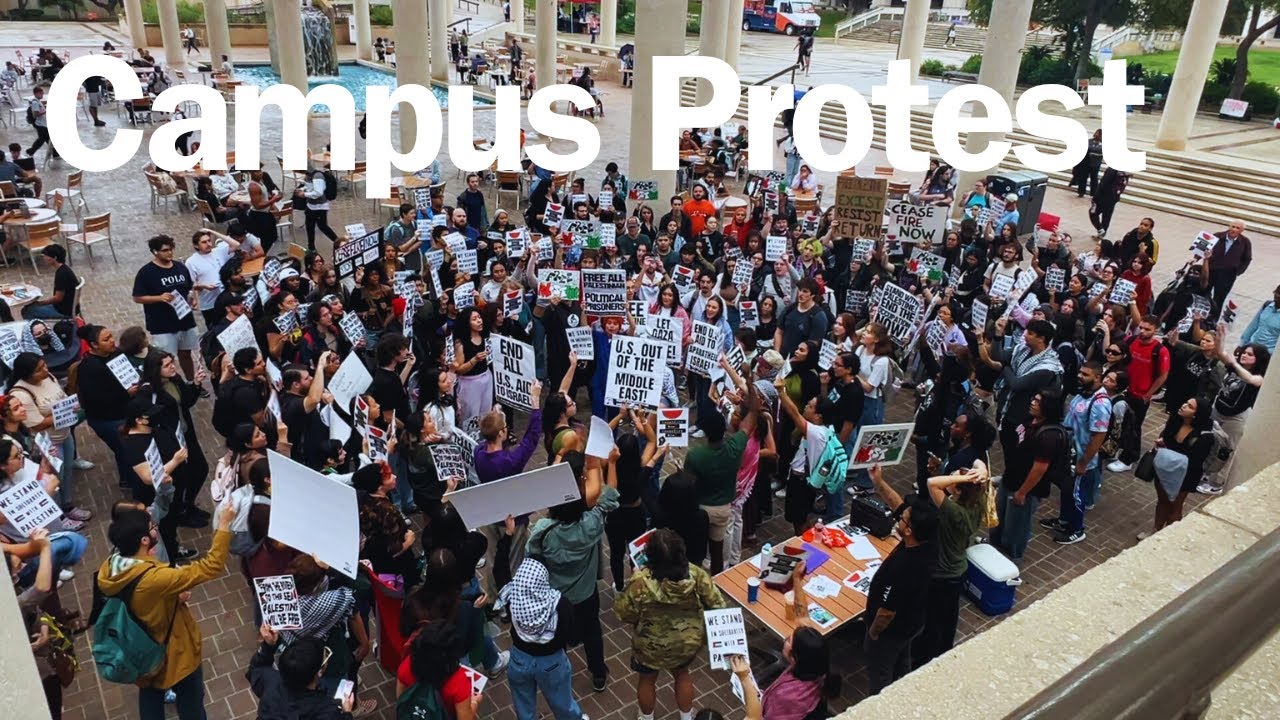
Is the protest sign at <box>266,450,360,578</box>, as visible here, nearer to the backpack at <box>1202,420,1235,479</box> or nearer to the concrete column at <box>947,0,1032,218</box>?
the backpack at <box>1202,420,1235,479</box>

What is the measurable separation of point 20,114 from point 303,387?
29.2 meters

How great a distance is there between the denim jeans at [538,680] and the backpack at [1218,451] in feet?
21.7

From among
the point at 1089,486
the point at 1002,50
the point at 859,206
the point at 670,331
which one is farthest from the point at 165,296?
the point at 1002,50

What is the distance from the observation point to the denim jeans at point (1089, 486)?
873 centimetres

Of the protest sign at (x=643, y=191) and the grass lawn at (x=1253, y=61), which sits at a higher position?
the grass lawn at (x=1253, y=61)

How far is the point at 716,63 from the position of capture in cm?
2038

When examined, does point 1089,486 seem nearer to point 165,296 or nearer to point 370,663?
point 370,663

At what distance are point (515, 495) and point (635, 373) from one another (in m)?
2.60

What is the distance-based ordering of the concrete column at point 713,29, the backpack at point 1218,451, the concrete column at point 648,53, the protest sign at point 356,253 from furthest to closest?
the concrete column at point 713,29
the concrete column at point 648,53
the protest sign at point 356,253
the backpack at point 1218,451

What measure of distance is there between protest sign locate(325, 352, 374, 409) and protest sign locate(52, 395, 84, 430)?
2235 millimetres

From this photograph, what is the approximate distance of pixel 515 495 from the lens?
6.00m

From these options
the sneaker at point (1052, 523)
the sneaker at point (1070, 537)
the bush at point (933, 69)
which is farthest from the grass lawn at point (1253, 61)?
the sneaker at point (1070, 537)

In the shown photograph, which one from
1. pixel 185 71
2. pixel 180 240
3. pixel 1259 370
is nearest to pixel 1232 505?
pixel 1259 370

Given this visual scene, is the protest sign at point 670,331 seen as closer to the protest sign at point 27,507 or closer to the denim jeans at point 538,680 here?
the denim jeans at point 538,680
